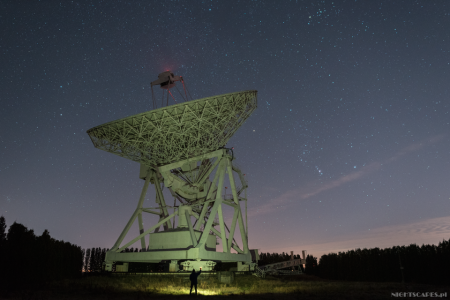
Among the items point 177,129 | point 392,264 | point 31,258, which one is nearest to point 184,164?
point 177,129

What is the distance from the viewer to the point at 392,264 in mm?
37219

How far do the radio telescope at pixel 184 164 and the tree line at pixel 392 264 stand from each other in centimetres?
1756

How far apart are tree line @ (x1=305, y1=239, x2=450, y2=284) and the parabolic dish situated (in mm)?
20099

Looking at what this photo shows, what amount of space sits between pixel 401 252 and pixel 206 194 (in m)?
24.2

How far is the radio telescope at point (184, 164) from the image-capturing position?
1000 inches

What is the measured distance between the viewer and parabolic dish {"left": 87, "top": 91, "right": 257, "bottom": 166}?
25422mm

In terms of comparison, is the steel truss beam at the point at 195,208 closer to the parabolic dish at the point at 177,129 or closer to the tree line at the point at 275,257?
the parabolic dish at the point at 177,129

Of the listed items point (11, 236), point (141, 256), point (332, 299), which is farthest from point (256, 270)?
point (11, 236)

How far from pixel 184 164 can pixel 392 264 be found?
2664 cm

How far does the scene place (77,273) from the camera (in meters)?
35.4

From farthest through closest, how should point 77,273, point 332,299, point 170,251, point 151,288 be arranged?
point 77,273 → point 170,251 → point 151,288 → point 332,299

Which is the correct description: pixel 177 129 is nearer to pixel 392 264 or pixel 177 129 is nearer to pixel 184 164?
pixel 184 164

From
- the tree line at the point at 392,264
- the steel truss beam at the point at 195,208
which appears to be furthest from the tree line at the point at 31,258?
the tree line at the point at 392,264

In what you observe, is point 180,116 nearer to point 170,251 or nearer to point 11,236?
point 170,251
